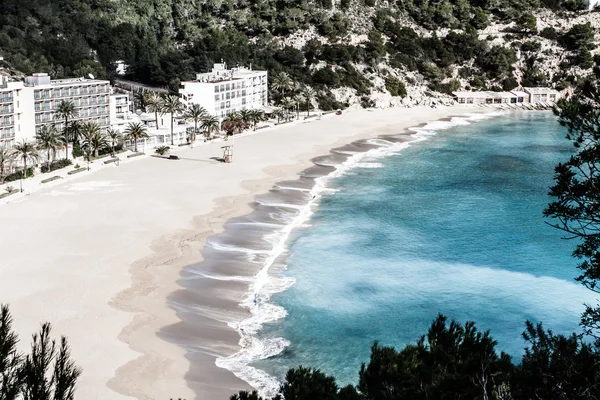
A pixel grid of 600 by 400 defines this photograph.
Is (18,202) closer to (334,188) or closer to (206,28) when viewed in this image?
(334,188)

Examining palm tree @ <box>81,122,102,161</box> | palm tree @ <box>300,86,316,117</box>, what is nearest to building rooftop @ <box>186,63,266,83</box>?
palm tree @ <box>300,86,316,117</box>

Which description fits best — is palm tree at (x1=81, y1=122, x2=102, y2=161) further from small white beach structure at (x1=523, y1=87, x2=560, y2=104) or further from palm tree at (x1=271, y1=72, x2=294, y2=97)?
small white beach structure at (x1=523, y1=87, x2=560, y2=104)

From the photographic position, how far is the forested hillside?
114562 millimetres

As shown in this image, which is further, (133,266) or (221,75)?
(221,75)

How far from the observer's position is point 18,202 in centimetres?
5456

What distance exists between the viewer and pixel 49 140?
6494 centimetres

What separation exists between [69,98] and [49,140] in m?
11.1

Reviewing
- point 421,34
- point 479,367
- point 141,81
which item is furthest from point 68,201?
point 421,34

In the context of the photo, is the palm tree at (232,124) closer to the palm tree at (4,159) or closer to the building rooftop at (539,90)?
the palm tree at (4,159)

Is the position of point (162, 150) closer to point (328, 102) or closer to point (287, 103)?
point (287, 103)

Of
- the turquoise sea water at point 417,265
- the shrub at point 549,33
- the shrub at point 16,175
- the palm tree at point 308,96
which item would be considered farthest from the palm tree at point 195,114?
the shrub at point 549,33

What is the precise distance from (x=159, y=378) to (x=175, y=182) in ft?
114

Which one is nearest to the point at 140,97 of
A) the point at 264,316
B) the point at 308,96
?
the point at 308,96

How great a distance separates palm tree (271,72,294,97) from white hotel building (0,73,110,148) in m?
32.5
